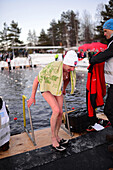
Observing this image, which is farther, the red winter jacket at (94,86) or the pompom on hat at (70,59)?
the red winter jacket at (94,86)

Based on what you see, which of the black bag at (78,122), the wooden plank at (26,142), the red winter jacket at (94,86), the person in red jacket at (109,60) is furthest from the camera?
the black bag at (78,122)

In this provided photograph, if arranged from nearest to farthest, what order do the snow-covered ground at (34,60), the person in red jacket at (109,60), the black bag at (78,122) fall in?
the person in red jacket at (109,60), the black bag at (78,122), the snow-covered ground at (34,60)

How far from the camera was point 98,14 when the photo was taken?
148 feet

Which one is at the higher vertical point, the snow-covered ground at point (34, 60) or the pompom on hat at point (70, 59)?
the snow-covered ground at point (34, 60)

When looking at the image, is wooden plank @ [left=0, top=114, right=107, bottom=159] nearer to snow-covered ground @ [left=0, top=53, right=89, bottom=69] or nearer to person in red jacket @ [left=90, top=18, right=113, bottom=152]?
person in red jacket @ [left=90, top=18, right=113, bottom=152]

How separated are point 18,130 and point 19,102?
120 inches

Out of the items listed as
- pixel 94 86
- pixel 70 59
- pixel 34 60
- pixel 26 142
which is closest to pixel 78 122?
pixel 94 86

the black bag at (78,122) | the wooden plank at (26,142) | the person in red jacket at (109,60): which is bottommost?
the wooden plank at (26,142)

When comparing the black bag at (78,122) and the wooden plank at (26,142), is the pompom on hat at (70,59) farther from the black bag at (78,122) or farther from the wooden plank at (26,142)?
the wooden plank at (26,142)

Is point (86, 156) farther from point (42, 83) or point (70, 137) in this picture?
point (42, 83)

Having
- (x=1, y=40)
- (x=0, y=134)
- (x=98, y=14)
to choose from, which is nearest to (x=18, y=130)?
(x=0, y=134)

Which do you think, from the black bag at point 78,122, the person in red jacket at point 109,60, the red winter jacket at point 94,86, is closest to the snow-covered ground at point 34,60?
the black bag at point 78,122

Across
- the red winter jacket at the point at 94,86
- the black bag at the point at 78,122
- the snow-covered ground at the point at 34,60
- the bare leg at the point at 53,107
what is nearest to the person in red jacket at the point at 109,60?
the red winter jacket at the point at 94,86

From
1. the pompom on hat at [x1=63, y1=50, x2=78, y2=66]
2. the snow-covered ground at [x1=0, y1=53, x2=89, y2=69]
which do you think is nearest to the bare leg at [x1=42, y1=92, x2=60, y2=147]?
the pompom on hat at [x1=63, y1=50, x2=78, y2=66]
